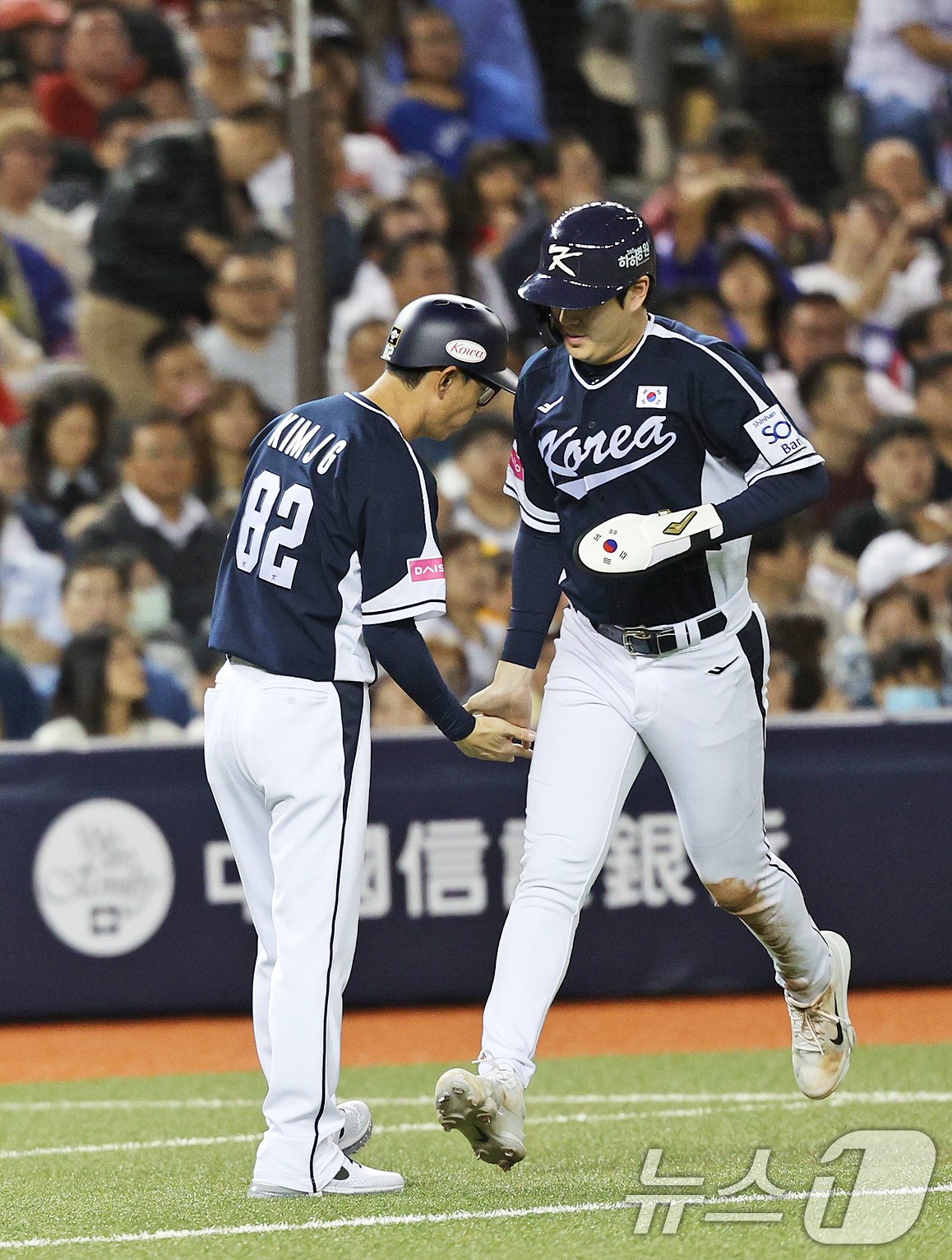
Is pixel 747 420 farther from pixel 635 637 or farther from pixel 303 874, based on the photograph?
pixel 303 874

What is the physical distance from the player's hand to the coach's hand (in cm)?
15

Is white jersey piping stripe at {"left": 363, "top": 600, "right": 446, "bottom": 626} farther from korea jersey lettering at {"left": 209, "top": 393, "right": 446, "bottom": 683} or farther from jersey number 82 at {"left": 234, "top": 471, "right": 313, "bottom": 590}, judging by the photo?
jersey number 82 at {"left": 234, "top": 471, "right": 313, "bottom": 590}

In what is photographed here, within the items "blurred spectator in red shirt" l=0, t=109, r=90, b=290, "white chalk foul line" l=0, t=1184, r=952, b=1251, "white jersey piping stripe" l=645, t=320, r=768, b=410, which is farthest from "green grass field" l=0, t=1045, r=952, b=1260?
"blurred spectator in red shirt" l=0, t=109, r=90, b=290

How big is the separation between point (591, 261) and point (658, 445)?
0.44 meters

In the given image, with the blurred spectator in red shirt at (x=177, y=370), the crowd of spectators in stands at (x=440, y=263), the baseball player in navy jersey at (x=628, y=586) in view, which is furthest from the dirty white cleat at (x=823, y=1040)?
the blurred spectator in red shirt at (x=177, y=370)

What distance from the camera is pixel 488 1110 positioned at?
12.5 feet

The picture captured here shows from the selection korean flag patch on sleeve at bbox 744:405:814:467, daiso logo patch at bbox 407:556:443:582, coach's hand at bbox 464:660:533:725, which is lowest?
coach's hand at bbox 464:660:533:725

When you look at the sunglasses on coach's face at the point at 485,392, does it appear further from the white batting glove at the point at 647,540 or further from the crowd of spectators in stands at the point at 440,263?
the crowd of spectators in stands at the point at 440,263

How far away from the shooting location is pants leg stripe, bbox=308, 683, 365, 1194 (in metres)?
3.99

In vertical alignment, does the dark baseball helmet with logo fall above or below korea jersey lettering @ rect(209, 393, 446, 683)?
above

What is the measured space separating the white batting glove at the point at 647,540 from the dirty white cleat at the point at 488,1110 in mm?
1096

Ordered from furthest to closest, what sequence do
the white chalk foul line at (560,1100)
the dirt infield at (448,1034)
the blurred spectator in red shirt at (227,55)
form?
the blurred spectator in red shirt at (227,55) < the dirt infield at (448,1034) < the white chalk foul line at (560,1100)

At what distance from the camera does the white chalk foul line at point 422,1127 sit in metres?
4.89

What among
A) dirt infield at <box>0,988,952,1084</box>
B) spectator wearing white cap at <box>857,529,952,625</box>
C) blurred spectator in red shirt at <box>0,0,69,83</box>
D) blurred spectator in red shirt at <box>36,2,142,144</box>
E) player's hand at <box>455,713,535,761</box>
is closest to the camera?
player's hand at <box>455,713,535,761</box>
